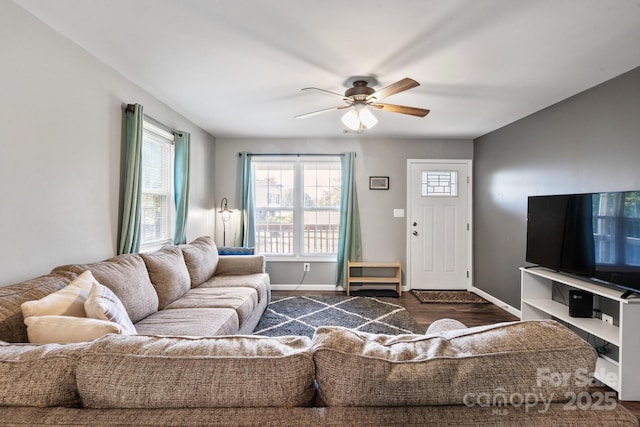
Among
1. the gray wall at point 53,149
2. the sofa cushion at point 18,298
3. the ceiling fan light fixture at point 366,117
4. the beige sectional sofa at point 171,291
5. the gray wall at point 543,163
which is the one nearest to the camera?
the sofa cushion at point 18,298

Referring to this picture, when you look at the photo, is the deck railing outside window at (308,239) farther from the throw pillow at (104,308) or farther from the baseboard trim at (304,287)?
the throw pillow at (104,308)

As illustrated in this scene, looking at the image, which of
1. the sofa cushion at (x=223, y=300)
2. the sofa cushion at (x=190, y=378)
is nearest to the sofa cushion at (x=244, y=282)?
the sofa cushion at (x=223, y=300)

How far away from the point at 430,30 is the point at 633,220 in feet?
6.20

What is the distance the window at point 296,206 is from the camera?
4.63 m

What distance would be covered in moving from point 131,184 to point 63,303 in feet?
4.37

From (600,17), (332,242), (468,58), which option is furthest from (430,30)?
(332,242)

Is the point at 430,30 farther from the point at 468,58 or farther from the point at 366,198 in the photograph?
the point at 366,198

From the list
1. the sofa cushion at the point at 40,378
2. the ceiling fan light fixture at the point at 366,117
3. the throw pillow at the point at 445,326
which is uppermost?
the ceiling fan light fixture at the point at 366,117

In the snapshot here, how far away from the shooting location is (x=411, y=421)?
69 centimetres

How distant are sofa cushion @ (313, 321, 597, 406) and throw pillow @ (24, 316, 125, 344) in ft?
2.97

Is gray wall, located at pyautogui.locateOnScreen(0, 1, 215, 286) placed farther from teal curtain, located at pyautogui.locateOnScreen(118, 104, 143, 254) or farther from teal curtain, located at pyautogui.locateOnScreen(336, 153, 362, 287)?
teal curtain, located at pyautogui.locateOnScreen(336, 153, 362, 287)

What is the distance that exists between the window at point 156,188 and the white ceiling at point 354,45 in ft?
1.48

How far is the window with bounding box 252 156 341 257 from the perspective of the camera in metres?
4.63

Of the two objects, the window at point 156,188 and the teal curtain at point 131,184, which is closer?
the teal curtain at point 131,184
